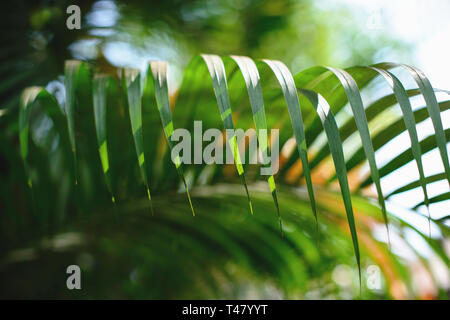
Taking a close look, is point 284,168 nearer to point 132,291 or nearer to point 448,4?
point 132,291

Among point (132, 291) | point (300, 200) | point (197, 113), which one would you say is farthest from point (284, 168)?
point (132, 291)

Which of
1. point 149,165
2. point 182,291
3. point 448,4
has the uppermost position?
point 448,4

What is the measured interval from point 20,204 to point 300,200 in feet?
2.14

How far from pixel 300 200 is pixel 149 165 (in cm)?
34

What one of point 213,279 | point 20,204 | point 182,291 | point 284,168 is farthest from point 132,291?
point 284,168

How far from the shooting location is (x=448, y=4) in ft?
7.32

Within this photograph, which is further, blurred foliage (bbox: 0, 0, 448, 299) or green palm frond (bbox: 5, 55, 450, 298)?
blurred foliage (bbox: 0, 0, 448, 299)

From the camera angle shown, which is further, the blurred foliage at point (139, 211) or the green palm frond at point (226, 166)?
the blurred foliage at point (139, 211)

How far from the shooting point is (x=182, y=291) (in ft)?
3.67
